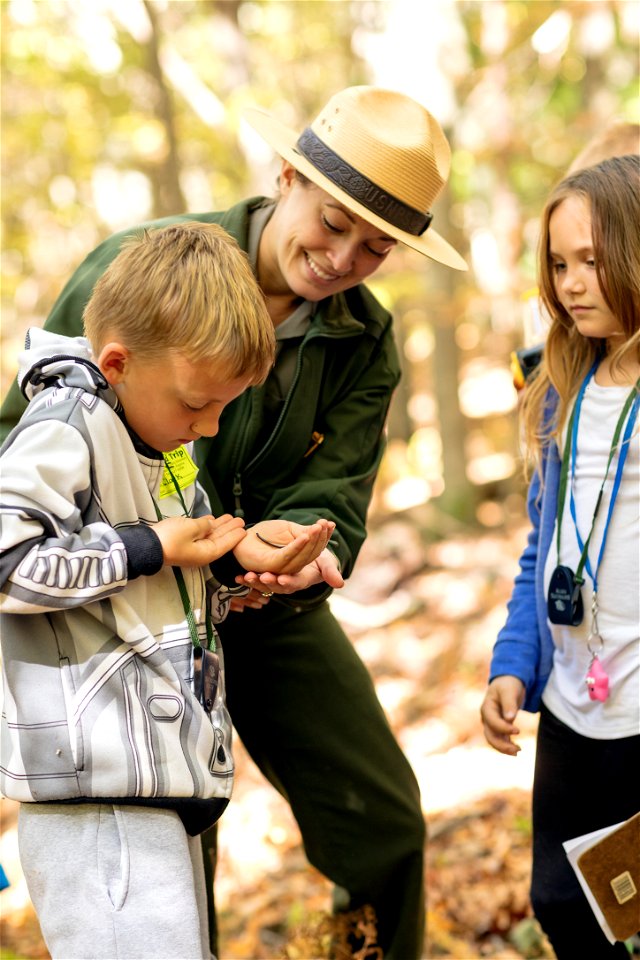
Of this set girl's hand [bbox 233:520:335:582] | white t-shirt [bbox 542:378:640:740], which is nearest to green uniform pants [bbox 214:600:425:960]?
white t-shirt [bbox 542:378:640:740]

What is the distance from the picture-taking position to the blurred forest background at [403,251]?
13.8 ft

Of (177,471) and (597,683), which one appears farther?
(597,683)

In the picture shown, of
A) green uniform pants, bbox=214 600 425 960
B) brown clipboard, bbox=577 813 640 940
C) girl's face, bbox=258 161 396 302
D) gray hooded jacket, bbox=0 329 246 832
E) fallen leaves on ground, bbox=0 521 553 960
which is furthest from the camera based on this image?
fallen leaves on ground, bbox=0 521 553 960

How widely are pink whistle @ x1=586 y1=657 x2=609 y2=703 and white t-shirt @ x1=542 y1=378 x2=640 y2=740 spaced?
0.10 feet

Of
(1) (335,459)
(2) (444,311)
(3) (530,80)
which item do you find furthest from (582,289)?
(3) (530,80)

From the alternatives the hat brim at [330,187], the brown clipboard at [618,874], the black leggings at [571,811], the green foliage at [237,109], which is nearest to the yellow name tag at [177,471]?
the hat brim at [330,187]

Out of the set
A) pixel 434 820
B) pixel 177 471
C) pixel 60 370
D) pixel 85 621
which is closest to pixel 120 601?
pixel 85 621

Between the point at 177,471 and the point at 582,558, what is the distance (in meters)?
1.06

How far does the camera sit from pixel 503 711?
253cm

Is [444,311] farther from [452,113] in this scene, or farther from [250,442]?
[250,442]

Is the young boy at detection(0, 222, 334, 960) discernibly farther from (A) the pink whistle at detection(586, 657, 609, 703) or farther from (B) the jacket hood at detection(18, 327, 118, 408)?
(A) the pink whistle at detection(586, 657, 609, 703)

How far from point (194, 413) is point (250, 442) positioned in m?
0.70

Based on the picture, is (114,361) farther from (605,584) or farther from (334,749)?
(334,749)

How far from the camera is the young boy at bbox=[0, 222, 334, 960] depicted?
1.70 metres
